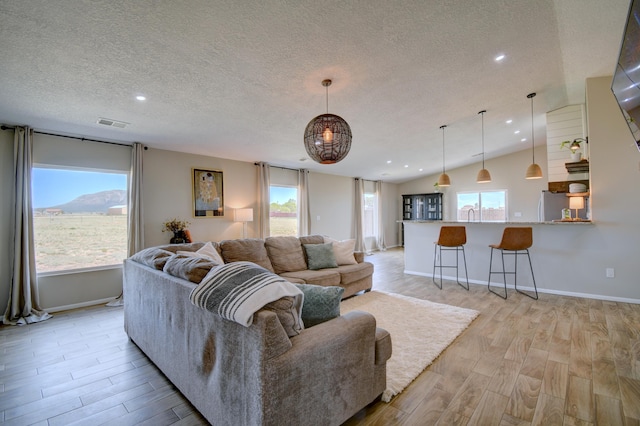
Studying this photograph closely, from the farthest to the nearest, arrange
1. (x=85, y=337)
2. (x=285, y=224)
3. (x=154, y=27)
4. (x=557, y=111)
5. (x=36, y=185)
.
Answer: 1. (x=285, y=224)
2. (x=557, y=111)
3. (x=36, y=185)
4. (x=85, y=337)
5. (x=154, y=27)

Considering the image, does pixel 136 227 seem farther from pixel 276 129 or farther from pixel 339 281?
pixel 339 281

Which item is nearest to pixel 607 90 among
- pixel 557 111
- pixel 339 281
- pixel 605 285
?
pixel 557 111

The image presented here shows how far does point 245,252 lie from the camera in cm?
370

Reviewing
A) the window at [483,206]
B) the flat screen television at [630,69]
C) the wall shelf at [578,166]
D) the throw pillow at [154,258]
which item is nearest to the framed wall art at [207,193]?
the throw pillow at [154,258]

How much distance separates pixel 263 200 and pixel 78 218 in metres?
3.15

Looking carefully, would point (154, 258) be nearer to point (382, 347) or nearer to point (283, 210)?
point (382, 347)

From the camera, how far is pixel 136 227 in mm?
4367

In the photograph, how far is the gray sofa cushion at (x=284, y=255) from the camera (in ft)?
12.9

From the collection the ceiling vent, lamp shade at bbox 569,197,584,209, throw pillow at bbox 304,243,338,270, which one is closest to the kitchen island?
lamp shade at bbox 569,197,584,209

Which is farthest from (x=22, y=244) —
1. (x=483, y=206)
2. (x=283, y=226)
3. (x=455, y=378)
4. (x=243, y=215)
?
(x=483, y=206)

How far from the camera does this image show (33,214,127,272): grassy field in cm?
382

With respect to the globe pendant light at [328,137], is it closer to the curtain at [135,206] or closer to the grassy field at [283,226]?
the curtain at [135,206]

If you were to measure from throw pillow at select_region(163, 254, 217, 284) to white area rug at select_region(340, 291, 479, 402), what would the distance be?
4.87ft

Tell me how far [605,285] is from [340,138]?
4526mm
